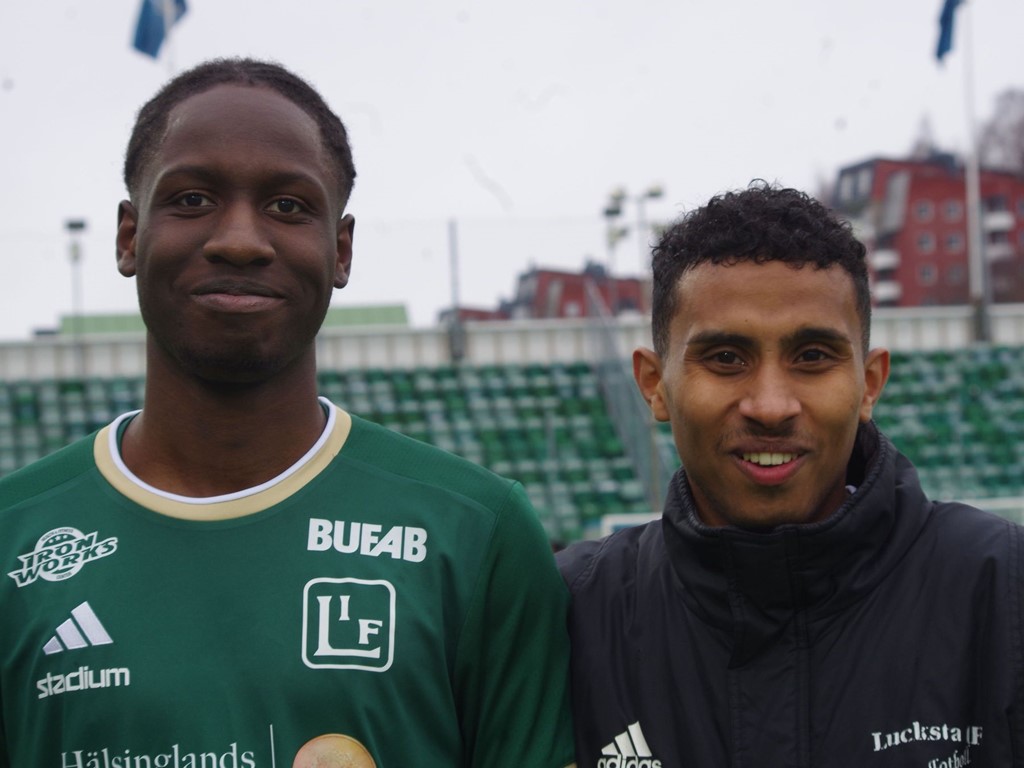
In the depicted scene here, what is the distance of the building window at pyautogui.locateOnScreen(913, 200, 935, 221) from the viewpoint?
46.4 metres

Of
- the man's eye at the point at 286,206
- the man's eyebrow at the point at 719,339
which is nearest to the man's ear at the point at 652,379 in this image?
the man's eyebrow at the point at 719,339

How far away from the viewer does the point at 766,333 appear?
1950mm

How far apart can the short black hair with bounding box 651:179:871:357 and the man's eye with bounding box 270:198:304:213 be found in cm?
66

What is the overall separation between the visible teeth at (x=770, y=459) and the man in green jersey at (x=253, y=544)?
37cm

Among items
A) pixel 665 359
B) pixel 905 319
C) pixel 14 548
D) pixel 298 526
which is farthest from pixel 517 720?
pixel 905 319

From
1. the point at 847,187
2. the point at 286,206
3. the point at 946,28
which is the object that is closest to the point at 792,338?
the point at 286,206

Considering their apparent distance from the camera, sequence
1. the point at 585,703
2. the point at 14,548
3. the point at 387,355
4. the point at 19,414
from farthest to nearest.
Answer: the point at 387,355
the point at 19,414
the point at 585,703
the point at 14,548

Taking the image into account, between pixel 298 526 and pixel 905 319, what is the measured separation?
1438 centimetres

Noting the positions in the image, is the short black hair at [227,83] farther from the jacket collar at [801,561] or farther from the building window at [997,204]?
the building window at [997,204]

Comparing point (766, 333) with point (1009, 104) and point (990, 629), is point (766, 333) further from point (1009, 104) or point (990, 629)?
point (1009, 104)

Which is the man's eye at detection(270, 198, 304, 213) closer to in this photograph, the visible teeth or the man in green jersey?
the man in green jersey

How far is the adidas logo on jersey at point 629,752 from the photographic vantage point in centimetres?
192

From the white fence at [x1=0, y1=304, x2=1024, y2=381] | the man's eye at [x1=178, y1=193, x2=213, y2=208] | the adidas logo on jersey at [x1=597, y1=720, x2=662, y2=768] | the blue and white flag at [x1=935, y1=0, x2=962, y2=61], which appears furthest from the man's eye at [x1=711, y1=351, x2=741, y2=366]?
the blue and white flag at [x1=935, y1=0, x2=962, y2=61]

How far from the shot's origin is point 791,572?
1.91m
